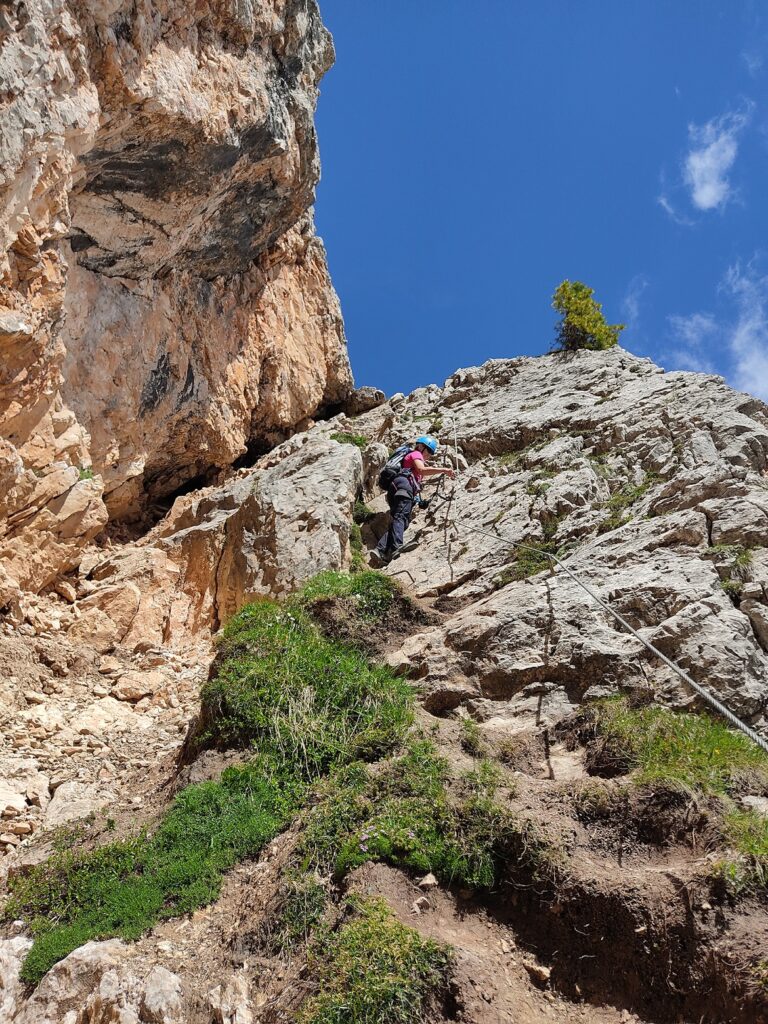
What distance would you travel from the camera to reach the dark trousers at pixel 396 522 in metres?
13.6

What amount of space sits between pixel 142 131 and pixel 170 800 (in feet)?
39.1

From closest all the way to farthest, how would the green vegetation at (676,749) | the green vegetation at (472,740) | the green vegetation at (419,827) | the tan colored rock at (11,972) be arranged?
the tan colored rock at (11,972) → the green vegetation at (419,827) → the green vegetation at (676,749) → the green vegetation at (472,740)

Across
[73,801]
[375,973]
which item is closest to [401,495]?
[73,801]

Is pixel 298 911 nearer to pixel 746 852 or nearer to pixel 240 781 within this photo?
pixel 240 781

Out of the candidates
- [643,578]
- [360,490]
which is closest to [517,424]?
[360,490]

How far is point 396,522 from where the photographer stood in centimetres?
1373

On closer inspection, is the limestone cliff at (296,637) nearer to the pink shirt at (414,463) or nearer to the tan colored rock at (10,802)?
the tan colored rock at (10,802)

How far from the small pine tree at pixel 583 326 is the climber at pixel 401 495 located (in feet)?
26.8

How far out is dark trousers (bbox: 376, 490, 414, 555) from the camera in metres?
13.6

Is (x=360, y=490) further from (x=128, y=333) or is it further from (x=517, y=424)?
(x=128, y=333)

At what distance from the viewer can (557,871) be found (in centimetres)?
588

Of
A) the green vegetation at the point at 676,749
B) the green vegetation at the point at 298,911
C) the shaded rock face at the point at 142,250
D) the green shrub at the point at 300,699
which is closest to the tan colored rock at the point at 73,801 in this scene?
the green shrub at the point at 300,699

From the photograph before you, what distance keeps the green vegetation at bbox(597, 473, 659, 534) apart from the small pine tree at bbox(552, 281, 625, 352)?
9022mm

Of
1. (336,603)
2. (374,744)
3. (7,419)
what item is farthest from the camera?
(7,419)
